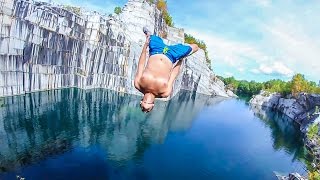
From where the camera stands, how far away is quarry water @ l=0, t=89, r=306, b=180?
36250 millimetres

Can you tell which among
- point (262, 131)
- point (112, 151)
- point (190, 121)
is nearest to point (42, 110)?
point (112, 151)

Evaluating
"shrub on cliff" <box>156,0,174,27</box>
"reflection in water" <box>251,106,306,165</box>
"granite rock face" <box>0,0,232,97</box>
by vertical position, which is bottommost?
"reflection in water" <box>251,106,306,165</box>

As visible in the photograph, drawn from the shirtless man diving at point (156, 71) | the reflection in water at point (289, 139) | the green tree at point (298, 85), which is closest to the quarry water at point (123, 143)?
the reflection in water at point (289, 139)

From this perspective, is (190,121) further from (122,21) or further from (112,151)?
(122,21)

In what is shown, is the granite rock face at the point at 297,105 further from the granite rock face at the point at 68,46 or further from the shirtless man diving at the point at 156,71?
the shirtless man diving at the point at 156,71

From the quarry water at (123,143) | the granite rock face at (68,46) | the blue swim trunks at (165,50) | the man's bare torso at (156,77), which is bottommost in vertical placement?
the quarry water at (123,143)

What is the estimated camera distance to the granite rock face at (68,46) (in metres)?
59.8

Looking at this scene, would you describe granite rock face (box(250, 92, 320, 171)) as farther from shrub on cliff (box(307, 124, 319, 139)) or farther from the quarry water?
the quarry water

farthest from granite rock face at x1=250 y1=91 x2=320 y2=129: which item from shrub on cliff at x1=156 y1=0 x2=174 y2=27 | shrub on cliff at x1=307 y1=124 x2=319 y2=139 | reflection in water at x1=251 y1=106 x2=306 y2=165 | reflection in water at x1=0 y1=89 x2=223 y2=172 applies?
shrub on cliff at x1=156 y1=0 x2=174 y2=27

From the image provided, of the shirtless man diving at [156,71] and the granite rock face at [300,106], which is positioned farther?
the granite rock face at [300,106]

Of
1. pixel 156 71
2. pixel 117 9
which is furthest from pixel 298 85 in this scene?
pixel 156 71

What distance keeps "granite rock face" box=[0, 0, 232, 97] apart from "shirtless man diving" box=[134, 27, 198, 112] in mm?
55586

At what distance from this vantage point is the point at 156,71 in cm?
825

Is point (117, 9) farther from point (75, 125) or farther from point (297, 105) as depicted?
point (75, 125)
